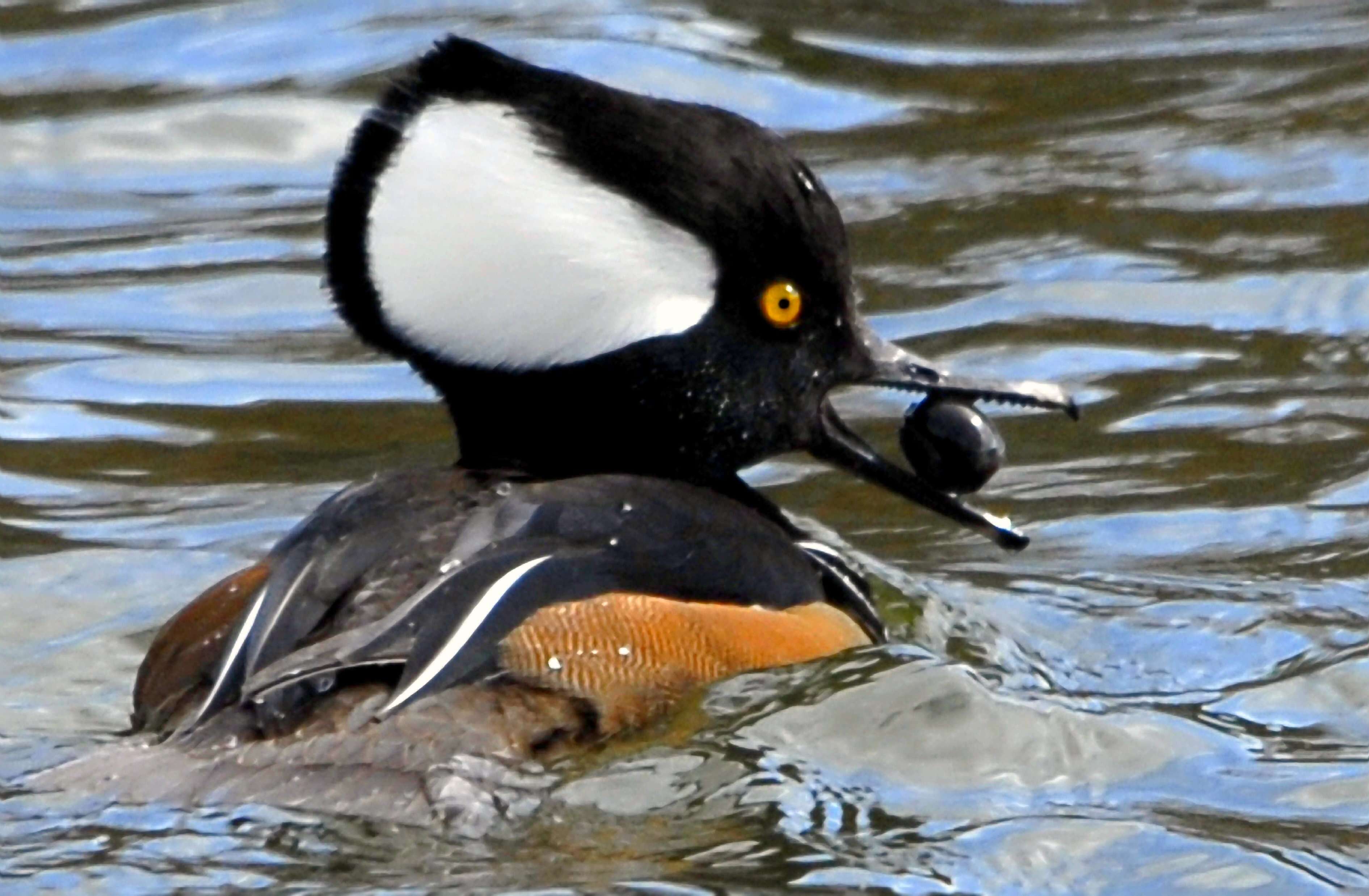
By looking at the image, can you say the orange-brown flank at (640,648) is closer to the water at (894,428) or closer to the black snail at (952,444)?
the water at (894,428)

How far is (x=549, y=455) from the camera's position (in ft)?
20.0

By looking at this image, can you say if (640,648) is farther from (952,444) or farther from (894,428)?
(894,428)

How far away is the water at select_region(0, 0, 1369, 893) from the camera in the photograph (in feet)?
16.5

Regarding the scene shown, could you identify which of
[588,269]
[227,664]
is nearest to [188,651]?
[227,664]

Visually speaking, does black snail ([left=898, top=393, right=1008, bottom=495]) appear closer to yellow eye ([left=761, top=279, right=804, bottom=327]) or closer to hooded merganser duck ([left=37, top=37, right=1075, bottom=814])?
hooded merganser duck ([left=37, top=37, right=1075, bottom=814])

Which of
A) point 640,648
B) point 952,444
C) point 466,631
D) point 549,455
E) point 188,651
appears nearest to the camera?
point 466,631

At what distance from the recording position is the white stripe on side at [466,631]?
16.5 feet

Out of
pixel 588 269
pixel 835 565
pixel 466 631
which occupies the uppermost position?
pixel 588 269

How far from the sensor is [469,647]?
16.8 ft

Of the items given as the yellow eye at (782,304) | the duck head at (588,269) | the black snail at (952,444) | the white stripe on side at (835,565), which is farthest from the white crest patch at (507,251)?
the black snail at (952,444)

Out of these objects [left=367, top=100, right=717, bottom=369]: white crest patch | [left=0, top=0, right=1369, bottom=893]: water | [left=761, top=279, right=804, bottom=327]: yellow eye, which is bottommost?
[left=0, top=0, right=1369, bottom=893]: water

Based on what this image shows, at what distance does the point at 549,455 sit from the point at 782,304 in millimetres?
600

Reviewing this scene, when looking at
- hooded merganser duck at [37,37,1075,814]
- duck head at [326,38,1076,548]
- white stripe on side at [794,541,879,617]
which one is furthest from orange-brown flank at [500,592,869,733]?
duck head at [326,38,1076,548]

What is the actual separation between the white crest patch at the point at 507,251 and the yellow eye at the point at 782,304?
22cm
